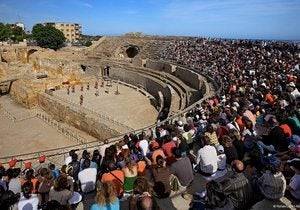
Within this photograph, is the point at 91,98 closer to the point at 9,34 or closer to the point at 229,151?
the point at 229,151

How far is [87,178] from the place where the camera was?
7777 mm

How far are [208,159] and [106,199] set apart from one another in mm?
3072

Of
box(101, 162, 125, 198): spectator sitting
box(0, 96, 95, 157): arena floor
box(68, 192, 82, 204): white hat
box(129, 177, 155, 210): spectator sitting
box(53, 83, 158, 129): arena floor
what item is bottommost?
box(0, 96, 95, 157): arena floor

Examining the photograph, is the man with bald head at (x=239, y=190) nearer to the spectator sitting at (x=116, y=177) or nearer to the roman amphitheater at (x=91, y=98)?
the spectator sitting at (x=116, y=177)

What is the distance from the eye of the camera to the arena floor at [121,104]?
90.5 ft

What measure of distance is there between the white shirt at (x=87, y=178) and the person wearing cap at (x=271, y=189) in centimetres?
361

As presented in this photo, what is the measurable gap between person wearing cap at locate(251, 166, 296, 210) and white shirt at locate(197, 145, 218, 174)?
1.59 meters

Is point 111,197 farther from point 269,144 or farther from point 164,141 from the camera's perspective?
point 269,144

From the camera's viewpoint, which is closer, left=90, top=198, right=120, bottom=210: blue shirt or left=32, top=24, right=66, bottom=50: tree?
left=90, top=198, right=120, bottom=210: blue shirt

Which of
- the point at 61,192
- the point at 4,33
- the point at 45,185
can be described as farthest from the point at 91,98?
the point at 4,33

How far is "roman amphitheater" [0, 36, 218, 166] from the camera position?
75.6ft

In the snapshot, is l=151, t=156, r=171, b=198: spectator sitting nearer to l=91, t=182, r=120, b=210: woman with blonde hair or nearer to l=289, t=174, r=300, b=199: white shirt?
l=91, t=182, r=120, b=210: woman with blonde hair

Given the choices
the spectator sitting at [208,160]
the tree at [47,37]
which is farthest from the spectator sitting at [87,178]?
the tree at [47,37]

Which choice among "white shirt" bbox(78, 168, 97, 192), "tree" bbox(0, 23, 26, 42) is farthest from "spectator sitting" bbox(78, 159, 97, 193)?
"tree" bbox(0, 23, 26, 42)
